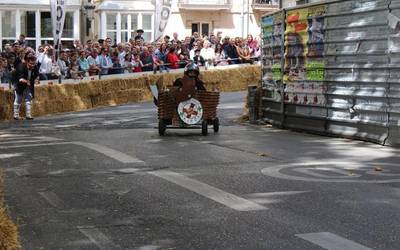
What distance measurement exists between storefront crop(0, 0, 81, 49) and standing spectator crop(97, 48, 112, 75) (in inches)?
501

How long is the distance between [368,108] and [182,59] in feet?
53.3

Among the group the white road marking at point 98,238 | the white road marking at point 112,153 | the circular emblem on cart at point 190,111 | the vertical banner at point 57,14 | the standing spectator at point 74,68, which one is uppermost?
the vertical banner at point 57,14

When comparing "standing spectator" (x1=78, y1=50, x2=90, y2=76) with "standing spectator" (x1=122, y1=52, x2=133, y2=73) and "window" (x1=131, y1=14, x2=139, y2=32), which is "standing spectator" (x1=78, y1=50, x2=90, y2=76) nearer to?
"standing spectator" (x1=122, y1=52, x2=133, y2=73)

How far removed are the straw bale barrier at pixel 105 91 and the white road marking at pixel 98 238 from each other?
1391 centimetres

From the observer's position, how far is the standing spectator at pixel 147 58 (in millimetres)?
27328

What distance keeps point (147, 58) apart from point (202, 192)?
1955cm

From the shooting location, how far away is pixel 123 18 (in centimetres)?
4066

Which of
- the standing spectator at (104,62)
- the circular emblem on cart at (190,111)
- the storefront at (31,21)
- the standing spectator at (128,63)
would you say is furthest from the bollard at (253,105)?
the storefront at (31,21)

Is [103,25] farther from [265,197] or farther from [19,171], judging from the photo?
[265,197]

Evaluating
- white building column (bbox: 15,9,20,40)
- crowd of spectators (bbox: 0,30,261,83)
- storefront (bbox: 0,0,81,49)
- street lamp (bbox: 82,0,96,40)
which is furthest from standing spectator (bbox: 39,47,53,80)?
white building column (bbox: 15,9,20,40)

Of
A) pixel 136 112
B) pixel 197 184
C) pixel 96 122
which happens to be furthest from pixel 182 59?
pixel 197 184

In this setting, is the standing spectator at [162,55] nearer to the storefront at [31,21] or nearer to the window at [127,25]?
the storefront at [31,21]

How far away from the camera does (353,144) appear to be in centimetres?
1334

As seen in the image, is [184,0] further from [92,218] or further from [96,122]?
[92,218]
